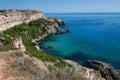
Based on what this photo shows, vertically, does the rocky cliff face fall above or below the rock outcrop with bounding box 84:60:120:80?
above

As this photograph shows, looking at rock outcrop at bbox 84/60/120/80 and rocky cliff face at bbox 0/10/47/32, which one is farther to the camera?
rocky cliff face at bbox 0/10/47/32

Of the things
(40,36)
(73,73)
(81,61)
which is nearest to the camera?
(73,73)

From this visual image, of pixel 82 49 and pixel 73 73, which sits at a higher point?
pixel 73 73

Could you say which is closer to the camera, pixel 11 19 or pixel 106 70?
pixel 106 70

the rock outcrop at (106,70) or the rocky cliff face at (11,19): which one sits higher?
the rocky cliff face at (11,19)

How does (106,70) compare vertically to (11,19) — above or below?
below

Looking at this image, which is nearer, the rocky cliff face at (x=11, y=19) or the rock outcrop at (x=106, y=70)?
the rock outcrop at (x=106, y=70)

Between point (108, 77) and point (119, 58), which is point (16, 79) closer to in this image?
point (108, 77)

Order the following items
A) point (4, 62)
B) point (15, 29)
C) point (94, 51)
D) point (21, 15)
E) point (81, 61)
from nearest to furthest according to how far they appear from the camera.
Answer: point (4, 62) < point (81, 61) < point (94, 51) < point (15, 29) < point (21, 15)

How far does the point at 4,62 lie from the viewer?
14.6 meters

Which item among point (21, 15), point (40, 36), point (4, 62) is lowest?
point (40, 36)

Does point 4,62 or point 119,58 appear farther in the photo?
point 119,58

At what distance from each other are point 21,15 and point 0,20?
56.3ft

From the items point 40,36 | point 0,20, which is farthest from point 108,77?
point 40,36
